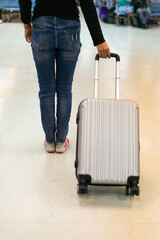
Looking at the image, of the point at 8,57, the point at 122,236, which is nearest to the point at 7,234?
the point at 122,236

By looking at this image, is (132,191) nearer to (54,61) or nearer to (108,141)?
(108,141)

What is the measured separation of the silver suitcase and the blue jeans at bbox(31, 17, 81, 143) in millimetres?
377

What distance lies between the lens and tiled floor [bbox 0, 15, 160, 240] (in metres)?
1.52

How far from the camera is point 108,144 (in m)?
1.66

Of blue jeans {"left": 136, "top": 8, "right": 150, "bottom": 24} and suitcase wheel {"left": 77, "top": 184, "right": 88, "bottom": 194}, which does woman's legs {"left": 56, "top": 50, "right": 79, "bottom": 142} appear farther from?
blue jeans {"left": 136, "top": 8, "right": 150, "bottom": 24}

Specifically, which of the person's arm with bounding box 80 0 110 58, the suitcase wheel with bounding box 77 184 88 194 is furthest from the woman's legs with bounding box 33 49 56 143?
the suitcase wheel with bounding box 77 184 88 194

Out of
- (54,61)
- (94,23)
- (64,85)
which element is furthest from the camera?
(64,85)

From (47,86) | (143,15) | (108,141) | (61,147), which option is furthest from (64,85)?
(143,15)

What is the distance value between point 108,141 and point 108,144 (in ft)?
0.05

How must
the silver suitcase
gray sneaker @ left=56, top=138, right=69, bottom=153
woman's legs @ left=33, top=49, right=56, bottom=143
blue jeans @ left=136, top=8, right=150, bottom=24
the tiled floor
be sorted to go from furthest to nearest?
blue jeans @ left=136, top=8, right=150, bottom=24
gray sneaker @ left=56, top=138, right=69, bottom=153
woman's legs @ left=33, top=49, right=56, bottom=143
the silver suitcase
the tiled floor

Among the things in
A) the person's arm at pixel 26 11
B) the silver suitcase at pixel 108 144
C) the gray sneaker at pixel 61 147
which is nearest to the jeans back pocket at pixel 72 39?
the person's arm at pixel 26 11

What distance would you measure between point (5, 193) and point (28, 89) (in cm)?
185

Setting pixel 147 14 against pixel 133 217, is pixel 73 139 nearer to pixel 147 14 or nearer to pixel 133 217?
pixel 133 217

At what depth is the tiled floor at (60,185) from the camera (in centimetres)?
152
